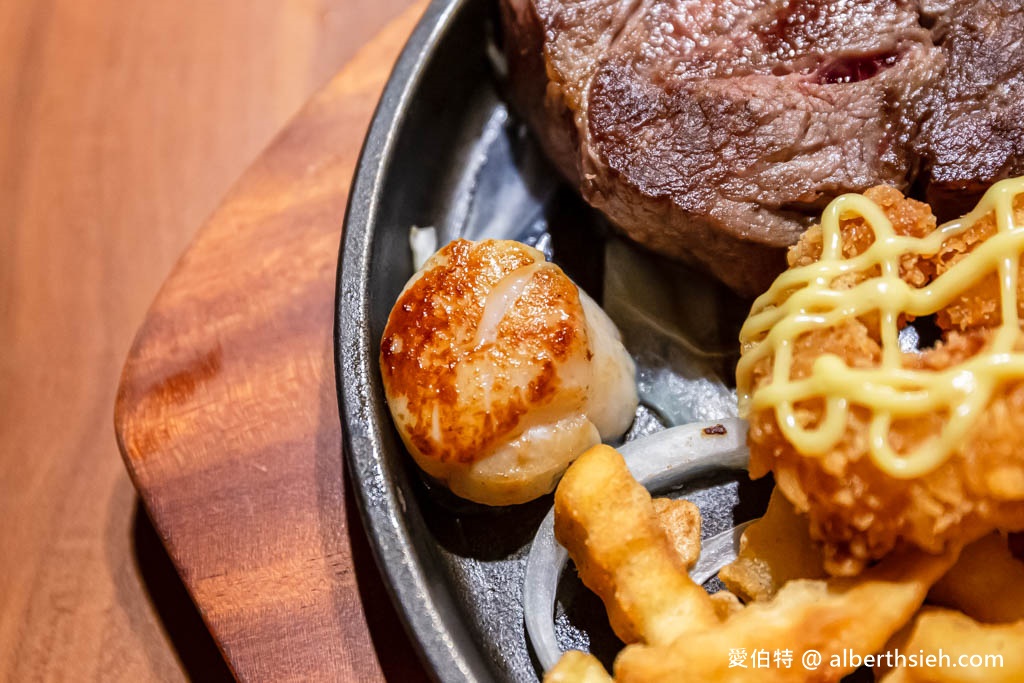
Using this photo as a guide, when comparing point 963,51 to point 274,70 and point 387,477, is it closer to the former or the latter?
point 387,477

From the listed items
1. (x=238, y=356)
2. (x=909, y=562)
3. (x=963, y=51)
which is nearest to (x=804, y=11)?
(x=963, y=51)

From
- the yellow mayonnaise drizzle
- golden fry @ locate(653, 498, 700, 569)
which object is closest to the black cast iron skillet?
golden fry @ locate(653, 498, 700, 569)

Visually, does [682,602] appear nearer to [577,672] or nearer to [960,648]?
[577,672]

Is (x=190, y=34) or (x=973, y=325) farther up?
(x=190, y=34)

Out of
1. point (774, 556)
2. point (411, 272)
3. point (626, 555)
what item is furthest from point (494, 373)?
point (774, 556)

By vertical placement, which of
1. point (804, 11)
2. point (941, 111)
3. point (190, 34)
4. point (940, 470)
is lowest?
point (940, 470)

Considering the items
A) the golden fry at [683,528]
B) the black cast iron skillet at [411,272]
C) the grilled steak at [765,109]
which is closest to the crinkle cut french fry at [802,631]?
the golden fry at [683,528]

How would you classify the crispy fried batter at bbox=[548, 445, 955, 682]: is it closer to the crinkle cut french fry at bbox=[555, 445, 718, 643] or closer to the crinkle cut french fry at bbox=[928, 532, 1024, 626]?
the crinkle cut french fry at bbox=[555, 445, 718, 643]
